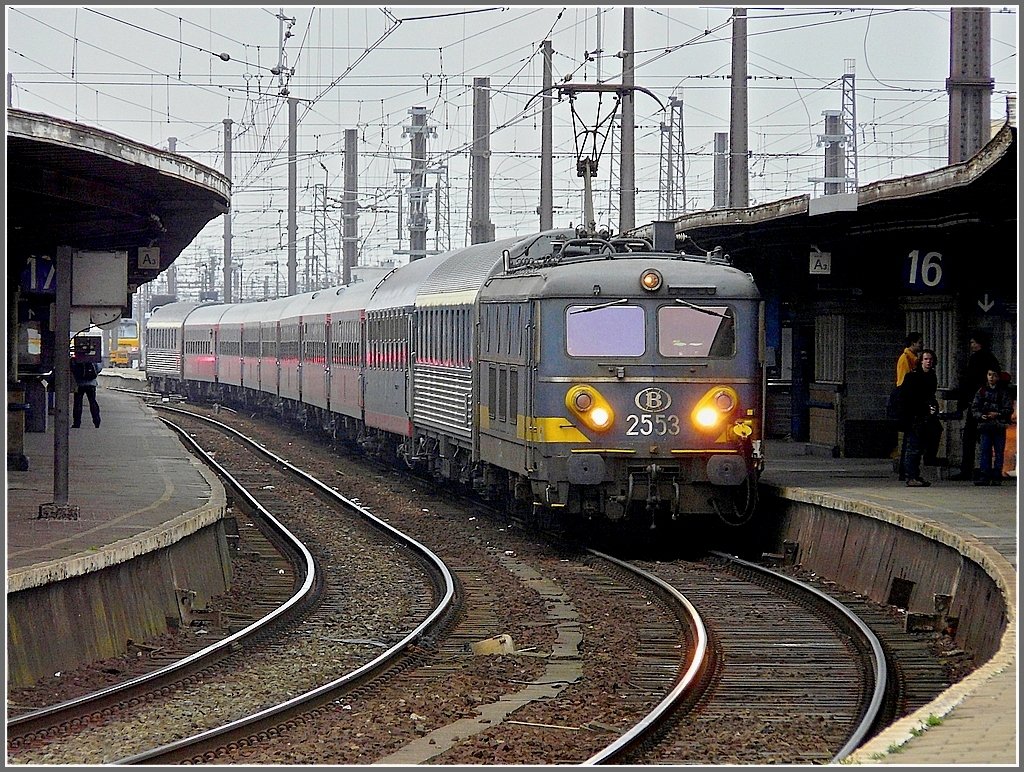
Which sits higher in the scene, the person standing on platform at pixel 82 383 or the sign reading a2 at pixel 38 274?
the sign reading a2 at pixel 38 274

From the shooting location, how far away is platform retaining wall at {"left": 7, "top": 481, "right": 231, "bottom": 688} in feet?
31.6

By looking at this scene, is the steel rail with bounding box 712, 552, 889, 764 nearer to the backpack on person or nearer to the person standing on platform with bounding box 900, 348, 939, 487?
the person standing on platform with bounding box 900, 348, 939, 487

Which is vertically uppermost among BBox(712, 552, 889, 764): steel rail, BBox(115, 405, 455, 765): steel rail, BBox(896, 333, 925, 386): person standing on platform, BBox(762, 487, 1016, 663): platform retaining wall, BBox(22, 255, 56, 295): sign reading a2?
BBox(22, 255, 56, 295): sign reading a2

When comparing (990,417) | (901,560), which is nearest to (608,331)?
(901,560)

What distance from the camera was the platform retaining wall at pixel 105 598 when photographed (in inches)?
379

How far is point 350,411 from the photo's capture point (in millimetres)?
28250

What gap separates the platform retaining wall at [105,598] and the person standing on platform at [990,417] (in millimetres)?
7686

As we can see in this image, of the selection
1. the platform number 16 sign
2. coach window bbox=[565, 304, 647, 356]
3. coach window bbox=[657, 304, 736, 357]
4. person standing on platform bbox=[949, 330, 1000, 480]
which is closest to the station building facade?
the platform number 16 sign

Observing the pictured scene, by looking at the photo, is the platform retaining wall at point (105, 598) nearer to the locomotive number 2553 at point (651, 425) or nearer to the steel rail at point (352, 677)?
the steel rail at point (352, 677)

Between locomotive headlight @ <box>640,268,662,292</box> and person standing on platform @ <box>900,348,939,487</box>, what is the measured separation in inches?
116

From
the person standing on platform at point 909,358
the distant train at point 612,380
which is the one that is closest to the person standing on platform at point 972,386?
the person standing on platform at point 909,358

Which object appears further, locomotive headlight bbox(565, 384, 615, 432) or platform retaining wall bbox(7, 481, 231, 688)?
locomotive headlight bbox(565, 384, 615, 432)

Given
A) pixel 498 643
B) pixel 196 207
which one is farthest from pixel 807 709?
pixel 196 207

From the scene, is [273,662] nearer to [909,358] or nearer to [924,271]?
[909,358]
